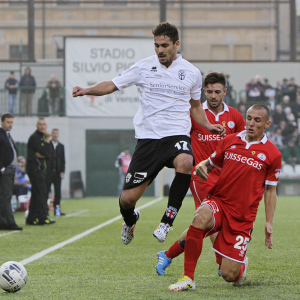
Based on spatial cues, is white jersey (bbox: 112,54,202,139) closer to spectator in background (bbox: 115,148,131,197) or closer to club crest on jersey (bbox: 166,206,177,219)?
club crest on jersey (bbox: 166,206,177,219)

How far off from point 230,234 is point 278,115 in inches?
809

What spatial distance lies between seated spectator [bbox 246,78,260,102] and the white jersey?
20049 mm

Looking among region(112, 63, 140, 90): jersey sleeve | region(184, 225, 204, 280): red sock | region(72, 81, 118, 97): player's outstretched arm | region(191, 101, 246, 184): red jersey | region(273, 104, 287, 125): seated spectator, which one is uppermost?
region(273, 104, 287, 125): seated spectator

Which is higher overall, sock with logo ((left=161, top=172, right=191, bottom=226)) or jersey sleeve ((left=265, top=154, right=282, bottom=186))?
jersey sleeve ((left=265, top=154, right=282, bottom=186))

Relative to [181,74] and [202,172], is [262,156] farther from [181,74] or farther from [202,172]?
[181,74]

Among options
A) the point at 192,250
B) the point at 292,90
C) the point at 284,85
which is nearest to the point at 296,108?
the point at 292,90

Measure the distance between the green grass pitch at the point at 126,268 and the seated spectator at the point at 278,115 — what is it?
14.7 metres

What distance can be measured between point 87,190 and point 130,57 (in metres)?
6.18

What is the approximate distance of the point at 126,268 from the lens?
652cm

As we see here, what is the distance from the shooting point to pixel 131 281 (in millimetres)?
5664

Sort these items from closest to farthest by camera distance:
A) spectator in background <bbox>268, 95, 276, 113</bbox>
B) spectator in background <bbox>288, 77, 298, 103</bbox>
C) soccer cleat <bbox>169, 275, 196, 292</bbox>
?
soccer cleat <bbox>169, 275, 196, 292</bbox> → spectator in background <bbox>268, 95, 276, 113</bbox> → spectator in background <bbox>288, 77, 298, 103</bbox>

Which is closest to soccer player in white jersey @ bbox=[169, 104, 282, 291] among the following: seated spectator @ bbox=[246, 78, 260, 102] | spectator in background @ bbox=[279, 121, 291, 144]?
spectator in background @ bbox=[279, 121, 291, 144]

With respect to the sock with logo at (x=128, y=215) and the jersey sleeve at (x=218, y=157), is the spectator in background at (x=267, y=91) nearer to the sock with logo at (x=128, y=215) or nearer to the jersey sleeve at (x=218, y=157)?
the sock with logo at (x=128, y=215)

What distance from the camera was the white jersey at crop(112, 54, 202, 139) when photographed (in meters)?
5.96
